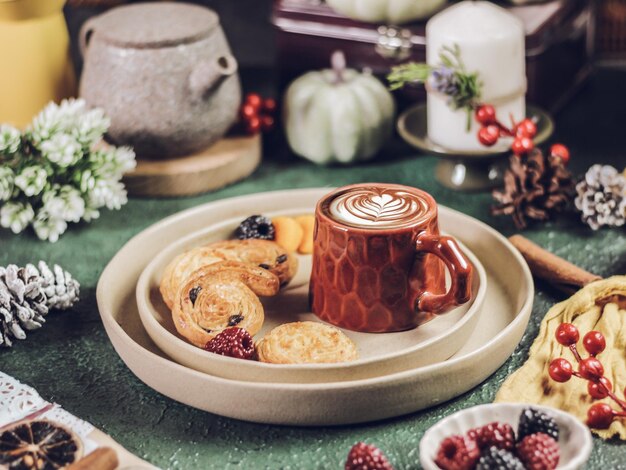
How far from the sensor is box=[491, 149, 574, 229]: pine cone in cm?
124

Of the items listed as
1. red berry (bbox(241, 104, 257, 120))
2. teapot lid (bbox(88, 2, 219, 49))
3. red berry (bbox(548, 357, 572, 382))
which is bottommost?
red berry (bbox(548, 357, 572, 382))

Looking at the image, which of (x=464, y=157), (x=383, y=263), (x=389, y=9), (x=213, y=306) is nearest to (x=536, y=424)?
(x=383, y=263)

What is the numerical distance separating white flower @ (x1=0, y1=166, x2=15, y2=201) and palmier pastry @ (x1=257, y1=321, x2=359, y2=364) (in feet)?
1.67

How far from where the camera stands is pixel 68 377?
3.22ft

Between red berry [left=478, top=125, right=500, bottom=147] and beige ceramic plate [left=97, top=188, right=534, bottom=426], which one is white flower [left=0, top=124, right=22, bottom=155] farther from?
red berry [left=478, top=125, right=500, bottom=147]

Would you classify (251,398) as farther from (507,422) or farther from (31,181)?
(31,181)

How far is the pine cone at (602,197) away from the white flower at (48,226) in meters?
0.72

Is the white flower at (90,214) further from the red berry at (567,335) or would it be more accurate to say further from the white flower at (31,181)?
the red berry at (567,335)

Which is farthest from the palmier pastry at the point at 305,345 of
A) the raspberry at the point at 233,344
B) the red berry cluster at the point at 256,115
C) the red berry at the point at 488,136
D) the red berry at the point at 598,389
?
the red berry cluster at the point at 256,115

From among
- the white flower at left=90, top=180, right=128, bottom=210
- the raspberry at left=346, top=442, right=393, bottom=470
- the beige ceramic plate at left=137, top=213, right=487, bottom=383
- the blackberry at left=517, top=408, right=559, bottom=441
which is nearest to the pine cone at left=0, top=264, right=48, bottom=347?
the beige ceramic plate at left=137, top=213, right=487, bottom=383

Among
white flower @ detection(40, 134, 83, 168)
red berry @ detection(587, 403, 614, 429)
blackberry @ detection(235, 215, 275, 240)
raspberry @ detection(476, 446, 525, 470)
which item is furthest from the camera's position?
white flower @ detection(40, 134, 83, 168)

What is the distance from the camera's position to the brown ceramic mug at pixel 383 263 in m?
0.94

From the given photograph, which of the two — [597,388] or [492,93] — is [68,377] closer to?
[597,388]

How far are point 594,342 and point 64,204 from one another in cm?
Result: 74
